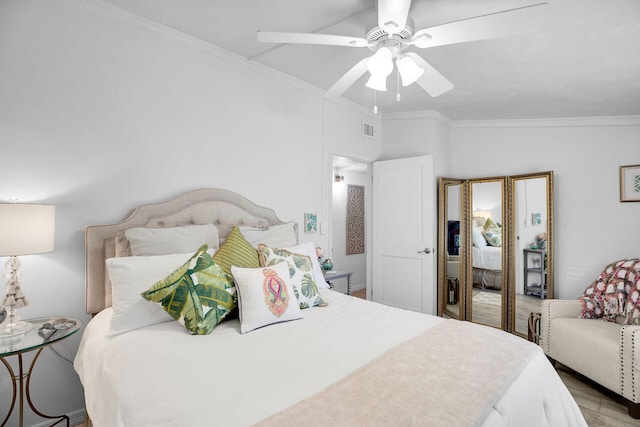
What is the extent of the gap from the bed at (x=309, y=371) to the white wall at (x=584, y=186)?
98.1 inches

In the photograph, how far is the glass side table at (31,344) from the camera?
1.54 meters

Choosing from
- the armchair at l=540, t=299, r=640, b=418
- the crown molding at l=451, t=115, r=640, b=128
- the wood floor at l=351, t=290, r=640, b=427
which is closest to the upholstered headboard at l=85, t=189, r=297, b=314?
the armchair at l=540, t=299, r=640, b=418

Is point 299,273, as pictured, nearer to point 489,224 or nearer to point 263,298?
point 263,298

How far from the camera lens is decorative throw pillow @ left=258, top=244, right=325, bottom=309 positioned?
6.91ft

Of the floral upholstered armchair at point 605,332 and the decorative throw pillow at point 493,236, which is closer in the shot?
the floral upholstered armchair at point 605,332

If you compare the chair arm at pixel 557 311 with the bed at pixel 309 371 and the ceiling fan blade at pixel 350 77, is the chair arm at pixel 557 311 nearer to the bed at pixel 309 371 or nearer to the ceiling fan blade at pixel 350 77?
the bed at pixel 309 371

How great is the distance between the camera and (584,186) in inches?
138

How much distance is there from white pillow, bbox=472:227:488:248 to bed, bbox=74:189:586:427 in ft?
7.50

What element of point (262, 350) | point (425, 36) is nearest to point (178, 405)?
point (262, 350)

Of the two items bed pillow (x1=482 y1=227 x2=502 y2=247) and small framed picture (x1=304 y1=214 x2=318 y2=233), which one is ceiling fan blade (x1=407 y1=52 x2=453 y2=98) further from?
bed pillow (x1=482 y1=227 x2=502 y2=247)

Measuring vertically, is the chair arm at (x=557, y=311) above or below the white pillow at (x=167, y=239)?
below

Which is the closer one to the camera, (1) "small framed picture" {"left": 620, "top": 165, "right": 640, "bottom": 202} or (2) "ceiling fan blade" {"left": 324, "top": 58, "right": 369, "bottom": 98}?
(2) "ceiling fan blade" {"left": 324, "top": 58, "right": 369, "bottom": 98}

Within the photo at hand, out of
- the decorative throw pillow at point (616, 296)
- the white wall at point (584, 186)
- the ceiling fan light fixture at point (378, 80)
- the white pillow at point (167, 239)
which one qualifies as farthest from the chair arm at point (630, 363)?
the white pillow at point (167, 239)

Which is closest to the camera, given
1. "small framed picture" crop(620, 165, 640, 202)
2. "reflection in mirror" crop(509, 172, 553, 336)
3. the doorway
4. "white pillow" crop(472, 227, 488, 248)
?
"small framed picture" crop(620, 165, 640, 202)
